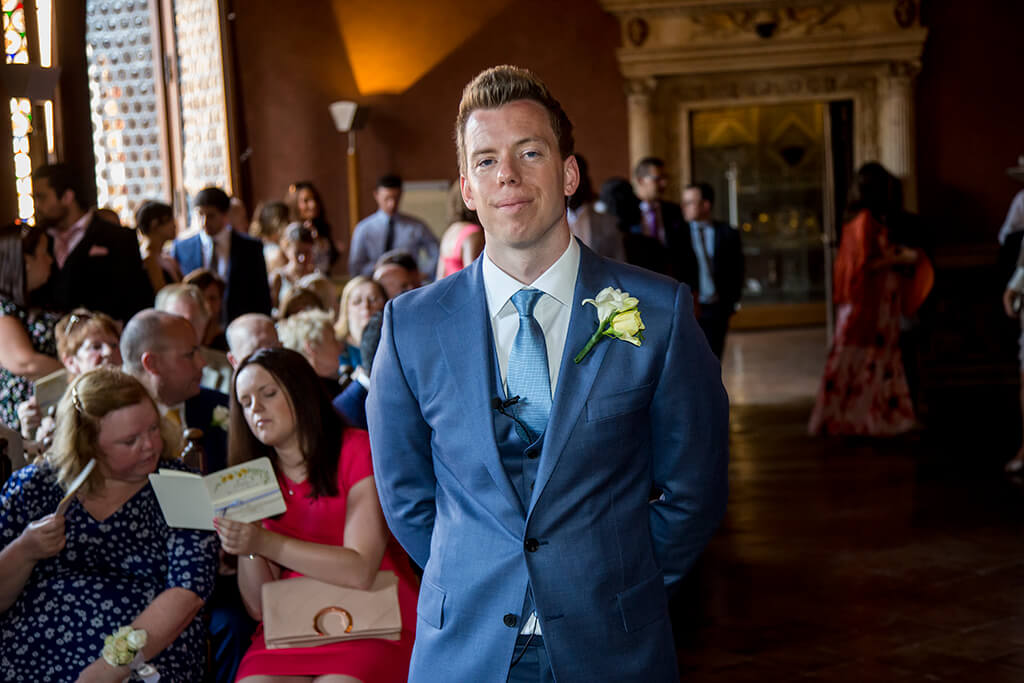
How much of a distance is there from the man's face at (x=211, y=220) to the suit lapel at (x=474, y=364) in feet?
19.0

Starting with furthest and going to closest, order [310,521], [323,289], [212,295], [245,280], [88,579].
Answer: [245,280], [323,289], [212,295], [310,521], [88,579]

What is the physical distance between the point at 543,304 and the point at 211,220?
5.89 meters

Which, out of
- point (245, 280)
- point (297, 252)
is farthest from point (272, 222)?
point (245, 280)

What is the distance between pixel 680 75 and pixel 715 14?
785mm

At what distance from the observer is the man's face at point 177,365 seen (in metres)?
4.09

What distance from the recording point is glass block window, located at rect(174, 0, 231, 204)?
37.9 feet

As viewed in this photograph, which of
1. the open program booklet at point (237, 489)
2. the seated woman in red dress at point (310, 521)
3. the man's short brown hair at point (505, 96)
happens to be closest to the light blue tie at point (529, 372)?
the man's short brown hair at point (505, 96)

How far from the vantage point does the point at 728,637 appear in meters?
4.34

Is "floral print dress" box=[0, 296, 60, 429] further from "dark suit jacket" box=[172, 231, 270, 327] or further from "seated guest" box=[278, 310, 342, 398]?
"dark suit jacket" box=[172, 231, 270, 327]

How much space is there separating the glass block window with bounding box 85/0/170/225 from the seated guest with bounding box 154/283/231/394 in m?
5.64

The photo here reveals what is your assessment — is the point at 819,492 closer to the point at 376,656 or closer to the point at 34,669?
the point at 376,656

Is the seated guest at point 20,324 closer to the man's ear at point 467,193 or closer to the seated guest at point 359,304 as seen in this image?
the seated guest at point 359,304

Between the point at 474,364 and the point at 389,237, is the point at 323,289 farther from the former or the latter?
the point at 474,364

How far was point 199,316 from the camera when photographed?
525 cm
